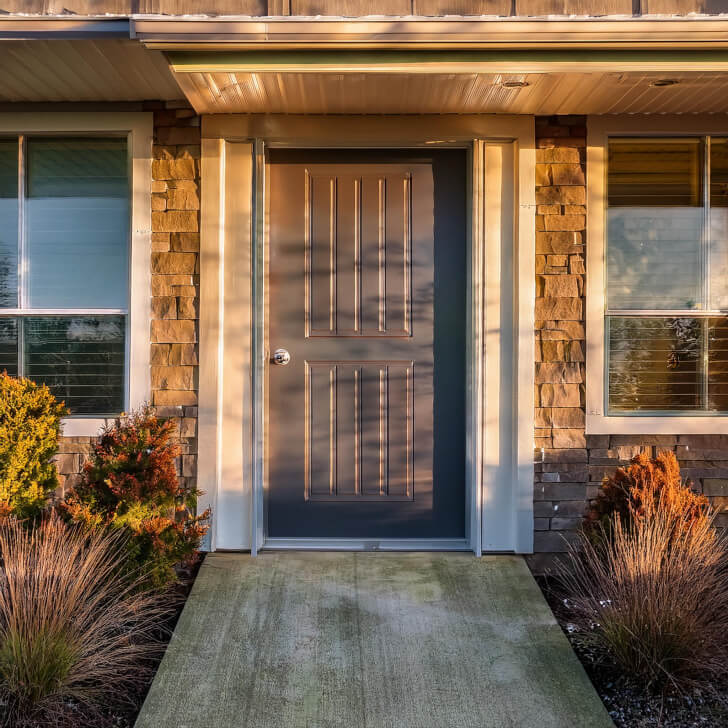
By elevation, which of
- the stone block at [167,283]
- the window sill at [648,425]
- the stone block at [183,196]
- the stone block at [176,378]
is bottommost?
the window sill at [648,425]

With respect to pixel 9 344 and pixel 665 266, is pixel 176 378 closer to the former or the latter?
pixel 9 344

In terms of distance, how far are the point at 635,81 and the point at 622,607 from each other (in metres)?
2.37

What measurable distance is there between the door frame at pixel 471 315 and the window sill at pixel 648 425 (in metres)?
0.38

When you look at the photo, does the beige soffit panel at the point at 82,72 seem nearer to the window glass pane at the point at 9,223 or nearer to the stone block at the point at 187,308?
the window glass pane at the point at 9,223

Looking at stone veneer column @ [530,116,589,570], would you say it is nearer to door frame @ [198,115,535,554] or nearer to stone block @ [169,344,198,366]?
door frame @ [198,115,535,554]

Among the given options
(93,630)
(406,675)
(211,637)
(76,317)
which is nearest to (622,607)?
(406,675)

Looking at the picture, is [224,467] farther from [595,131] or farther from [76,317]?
[595,131]

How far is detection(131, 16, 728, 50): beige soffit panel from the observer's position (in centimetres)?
271

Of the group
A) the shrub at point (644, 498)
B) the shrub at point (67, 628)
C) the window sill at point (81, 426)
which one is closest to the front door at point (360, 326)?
the shrub at point (644, 498)

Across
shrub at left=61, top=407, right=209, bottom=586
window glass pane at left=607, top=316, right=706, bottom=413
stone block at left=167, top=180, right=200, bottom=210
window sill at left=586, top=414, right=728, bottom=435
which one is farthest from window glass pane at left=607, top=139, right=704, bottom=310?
shrub at left=61, top=407, right=209, bottom=586

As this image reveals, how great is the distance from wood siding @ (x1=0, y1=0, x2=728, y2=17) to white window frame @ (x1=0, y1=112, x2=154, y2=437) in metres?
0.58

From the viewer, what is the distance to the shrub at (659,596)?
244 centimetres

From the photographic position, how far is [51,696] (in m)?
2.29

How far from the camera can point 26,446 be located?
10.0 ft
